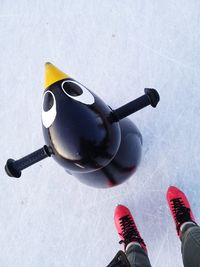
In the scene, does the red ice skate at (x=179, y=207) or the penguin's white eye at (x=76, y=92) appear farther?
the red ice skate at (x=179, y=207)

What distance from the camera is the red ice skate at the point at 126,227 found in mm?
1005

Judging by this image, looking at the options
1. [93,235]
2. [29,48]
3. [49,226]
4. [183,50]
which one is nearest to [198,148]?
[183,50]

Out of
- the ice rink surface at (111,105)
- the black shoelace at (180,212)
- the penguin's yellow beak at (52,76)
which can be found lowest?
the black shoelace at (180,212)

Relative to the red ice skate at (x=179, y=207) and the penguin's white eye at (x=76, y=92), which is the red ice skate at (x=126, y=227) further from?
the penguin's white eye at (x=76, y=92)

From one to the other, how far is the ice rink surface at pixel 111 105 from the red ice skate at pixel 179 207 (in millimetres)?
27

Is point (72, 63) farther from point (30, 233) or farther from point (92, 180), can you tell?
point (30, 233)

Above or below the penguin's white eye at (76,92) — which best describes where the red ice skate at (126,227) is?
below

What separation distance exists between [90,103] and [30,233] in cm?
60

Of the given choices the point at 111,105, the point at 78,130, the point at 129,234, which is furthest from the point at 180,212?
the point at 78,130

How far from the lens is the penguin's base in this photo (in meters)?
0.83

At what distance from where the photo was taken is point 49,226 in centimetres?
108

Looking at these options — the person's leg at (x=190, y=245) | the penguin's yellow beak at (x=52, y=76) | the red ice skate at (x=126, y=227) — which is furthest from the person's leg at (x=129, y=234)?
the penguin's yellow beak at (x=52, y=76)

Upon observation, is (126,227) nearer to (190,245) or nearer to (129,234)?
(129,234)

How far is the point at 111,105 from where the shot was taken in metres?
1.10
